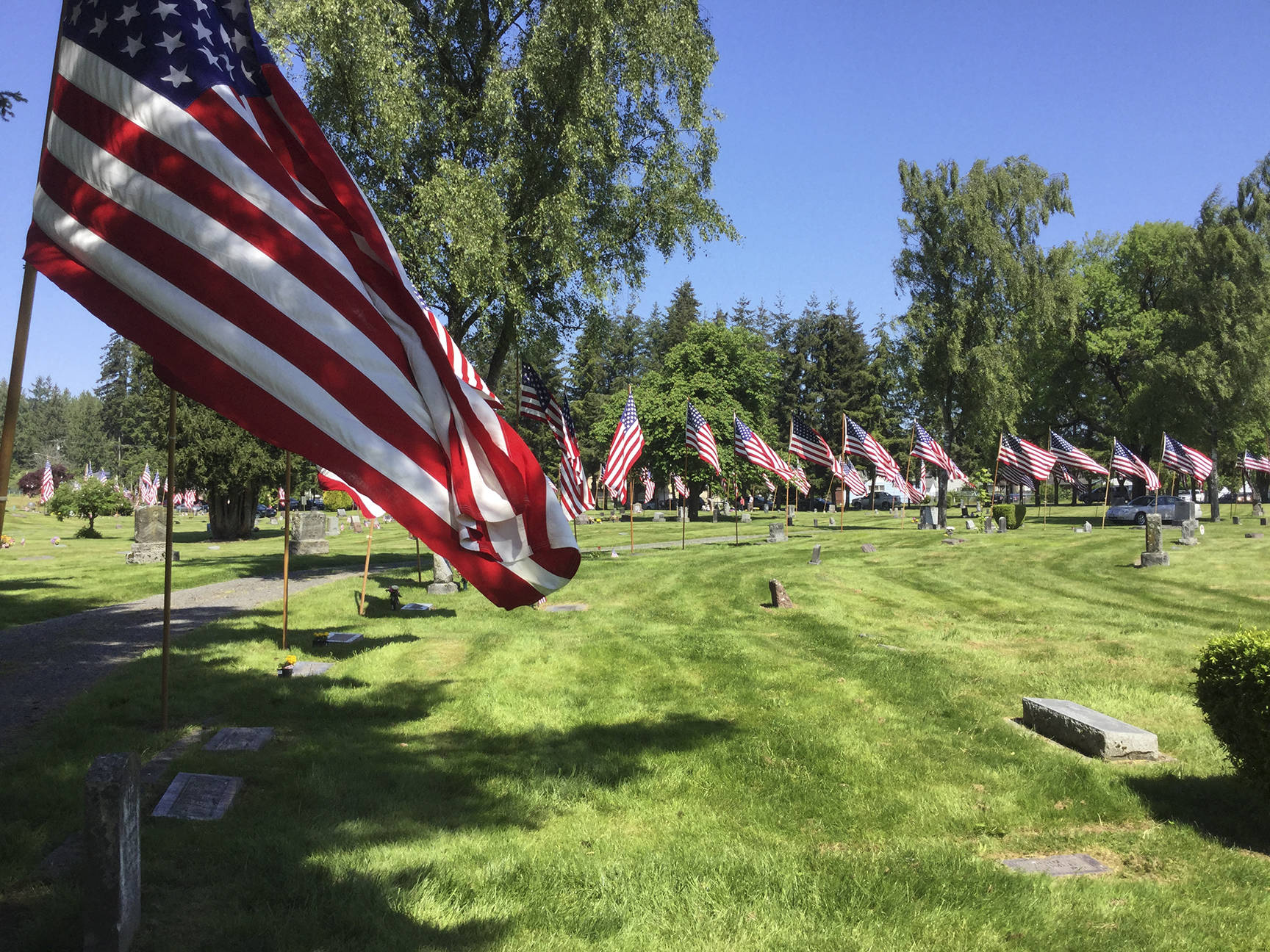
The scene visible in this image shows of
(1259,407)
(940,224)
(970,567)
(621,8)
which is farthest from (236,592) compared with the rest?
(1259,407)

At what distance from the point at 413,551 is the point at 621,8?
20.0 m

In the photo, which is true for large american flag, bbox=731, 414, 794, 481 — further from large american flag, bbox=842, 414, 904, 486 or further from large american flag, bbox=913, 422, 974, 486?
large american flag, bbox=913, 422, 974, 486

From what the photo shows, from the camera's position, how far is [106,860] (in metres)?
3.96

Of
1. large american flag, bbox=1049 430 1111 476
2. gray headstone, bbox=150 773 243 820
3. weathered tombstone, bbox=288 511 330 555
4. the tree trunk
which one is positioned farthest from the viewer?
the tree trunk

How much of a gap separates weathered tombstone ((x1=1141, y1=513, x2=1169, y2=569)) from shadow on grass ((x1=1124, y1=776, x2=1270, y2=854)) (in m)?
19.3

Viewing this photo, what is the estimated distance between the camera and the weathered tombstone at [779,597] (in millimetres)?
16516

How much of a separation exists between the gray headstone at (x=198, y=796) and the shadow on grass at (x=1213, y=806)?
7011 mm

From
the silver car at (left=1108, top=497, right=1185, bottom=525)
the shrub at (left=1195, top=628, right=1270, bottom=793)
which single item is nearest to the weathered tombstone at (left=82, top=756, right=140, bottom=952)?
the shrub at (left=1195, top=628, right=1270, bottom=793)

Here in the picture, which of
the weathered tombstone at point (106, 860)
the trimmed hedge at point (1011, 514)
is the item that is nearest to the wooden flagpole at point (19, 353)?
the weathered tombstone at point (106, 860)

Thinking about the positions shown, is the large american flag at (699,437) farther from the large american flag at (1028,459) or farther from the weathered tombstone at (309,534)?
the large american flag at (1028,459)

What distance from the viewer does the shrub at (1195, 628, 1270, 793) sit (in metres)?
6.01

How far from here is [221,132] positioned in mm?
4105

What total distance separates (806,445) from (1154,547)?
1219cm

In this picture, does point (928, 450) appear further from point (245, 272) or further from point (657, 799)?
point (245, 272)
